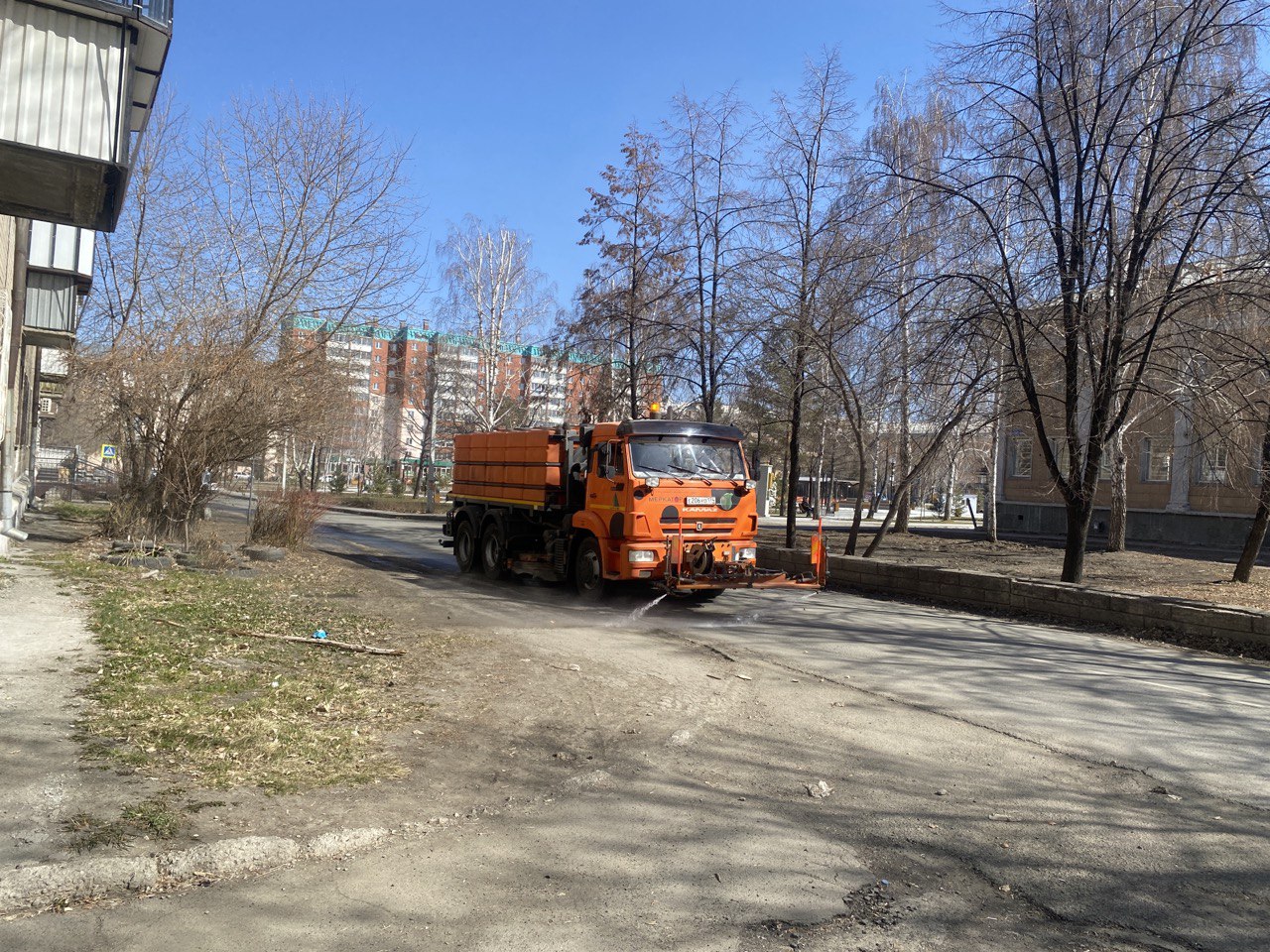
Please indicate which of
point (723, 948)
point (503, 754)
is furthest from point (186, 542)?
point (723, 948)

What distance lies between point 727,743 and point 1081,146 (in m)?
12.5

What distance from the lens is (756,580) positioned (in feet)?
41.9

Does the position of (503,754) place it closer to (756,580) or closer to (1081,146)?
(756,580)

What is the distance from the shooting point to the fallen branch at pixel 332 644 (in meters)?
8.88

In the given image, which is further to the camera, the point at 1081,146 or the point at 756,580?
the point at 1081,146

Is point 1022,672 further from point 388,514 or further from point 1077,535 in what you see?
point 388,514

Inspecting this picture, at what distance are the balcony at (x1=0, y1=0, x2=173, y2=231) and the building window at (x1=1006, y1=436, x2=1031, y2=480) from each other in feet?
113

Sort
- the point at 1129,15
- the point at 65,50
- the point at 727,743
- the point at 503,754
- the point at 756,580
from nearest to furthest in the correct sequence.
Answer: the point at 503,754 → the point at 727,743 → the point at 65,50 → the point at 756,580 → the point at 1129,15

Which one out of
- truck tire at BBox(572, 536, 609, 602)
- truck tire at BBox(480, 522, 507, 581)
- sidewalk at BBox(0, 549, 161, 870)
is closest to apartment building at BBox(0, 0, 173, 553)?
sidewalk at BBox(0, 549, 161, 870)

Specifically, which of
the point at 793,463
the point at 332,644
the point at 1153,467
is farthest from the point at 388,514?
the point at 332,644

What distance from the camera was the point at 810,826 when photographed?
4.87 metres

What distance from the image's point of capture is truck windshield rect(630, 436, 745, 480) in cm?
1291

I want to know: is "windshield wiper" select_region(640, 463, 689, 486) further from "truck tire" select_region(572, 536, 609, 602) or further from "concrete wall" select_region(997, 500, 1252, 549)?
"concrete wall" select_region(997, 500, 1252, 549)

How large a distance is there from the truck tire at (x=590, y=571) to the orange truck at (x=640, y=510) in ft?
0.05
